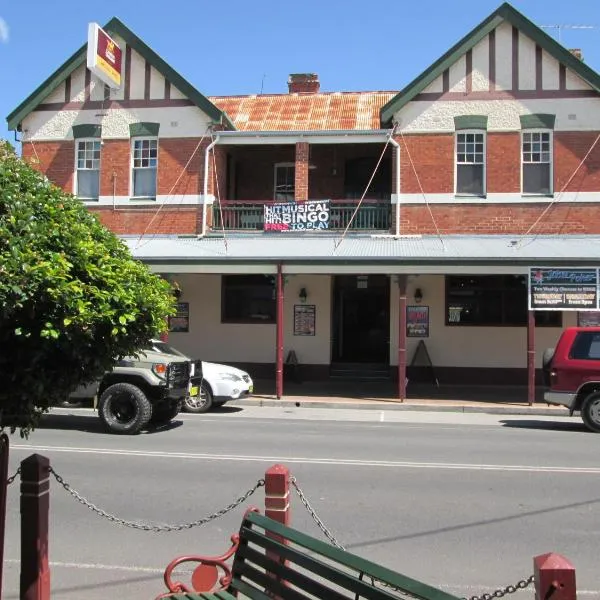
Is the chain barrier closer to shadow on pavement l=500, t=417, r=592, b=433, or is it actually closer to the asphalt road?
the asphalt road

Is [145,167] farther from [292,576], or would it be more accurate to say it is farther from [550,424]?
[292,576]

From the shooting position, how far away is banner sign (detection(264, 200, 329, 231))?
766 inches

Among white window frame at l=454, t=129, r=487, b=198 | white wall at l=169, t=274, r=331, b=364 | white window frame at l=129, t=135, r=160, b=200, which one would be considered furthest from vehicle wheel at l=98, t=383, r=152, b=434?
white window frame at l=454, t=129, r=487, b=198

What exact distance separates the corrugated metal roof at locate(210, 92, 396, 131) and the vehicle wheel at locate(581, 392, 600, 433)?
1083 cm

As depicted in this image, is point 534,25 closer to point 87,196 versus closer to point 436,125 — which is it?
point 436,125

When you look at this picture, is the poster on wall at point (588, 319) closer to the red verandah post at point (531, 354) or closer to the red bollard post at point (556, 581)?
the red verandah post at point (531, 354)

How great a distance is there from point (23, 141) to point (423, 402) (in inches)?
554

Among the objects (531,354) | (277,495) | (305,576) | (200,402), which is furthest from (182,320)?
(305,576)

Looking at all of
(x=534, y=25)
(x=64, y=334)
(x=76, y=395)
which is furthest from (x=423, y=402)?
(x=64, y=334)

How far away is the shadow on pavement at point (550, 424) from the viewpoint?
1299 cm

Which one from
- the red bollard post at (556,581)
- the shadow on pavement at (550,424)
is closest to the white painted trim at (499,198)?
the shadow on pavement at (550,424)

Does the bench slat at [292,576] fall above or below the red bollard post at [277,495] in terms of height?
below

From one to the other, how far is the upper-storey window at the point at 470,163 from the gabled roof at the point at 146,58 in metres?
6.67

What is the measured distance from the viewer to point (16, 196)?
3.44 metres
